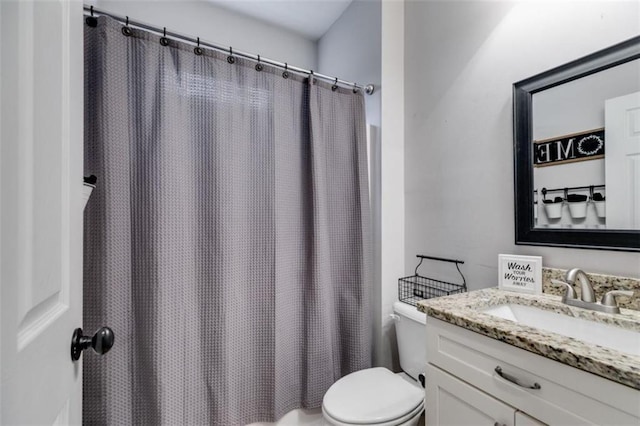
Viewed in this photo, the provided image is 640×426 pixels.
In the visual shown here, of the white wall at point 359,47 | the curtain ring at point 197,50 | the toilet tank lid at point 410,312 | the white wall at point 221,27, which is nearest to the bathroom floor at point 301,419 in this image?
the toilet tank lid at point 410,312

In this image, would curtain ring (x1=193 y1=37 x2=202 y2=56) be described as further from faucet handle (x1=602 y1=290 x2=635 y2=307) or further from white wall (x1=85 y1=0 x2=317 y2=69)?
faucet handle (x1=602 y1=290 x2=635 y2=307)

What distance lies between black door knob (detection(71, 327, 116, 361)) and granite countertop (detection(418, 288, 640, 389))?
881 mm

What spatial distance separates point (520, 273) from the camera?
1.11 meters

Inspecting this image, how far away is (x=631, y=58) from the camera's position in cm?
89

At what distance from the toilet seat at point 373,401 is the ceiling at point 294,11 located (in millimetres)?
2272

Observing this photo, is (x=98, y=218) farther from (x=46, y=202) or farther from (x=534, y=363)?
(x=534, y=363)

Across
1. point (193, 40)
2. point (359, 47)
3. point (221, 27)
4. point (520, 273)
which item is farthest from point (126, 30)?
point (520, 273)

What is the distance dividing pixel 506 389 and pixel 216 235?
1173 mm

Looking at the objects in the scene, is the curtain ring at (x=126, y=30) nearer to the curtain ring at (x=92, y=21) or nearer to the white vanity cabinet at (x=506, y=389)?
the curtain ring at (x=92, y=21)

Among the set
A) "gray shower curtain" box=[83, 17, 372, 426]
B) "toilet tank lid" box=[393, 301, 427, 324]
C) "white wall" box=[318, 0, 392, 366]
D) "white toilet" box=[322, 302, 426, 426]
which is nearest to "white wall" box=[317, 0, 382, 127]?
"white wall" box=[318, 0, 392, 366]

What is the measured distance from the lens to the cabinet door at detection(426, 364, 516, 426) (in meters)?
0.75

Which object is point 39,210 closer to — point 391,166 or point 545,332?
point 545,332

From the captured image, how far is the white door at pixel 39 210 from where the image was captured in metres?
0.35

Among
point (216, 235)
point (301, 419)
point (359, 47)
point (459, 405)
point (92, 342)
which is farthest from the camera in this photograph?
point (359, 47)
